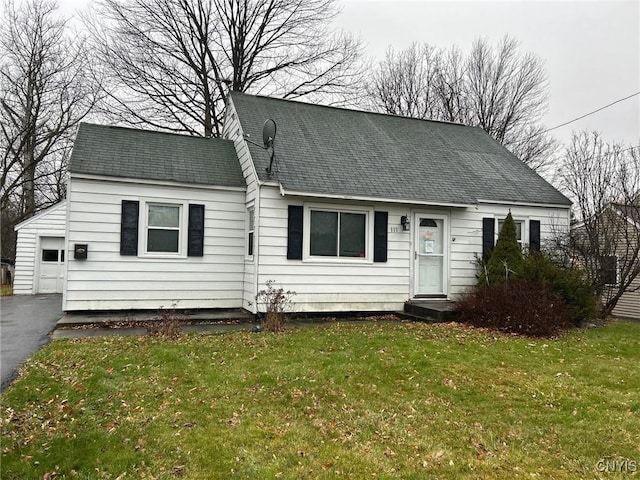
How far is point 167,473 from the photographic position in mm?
3121

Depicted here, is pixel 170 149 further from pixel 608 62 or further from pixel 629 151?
pixel 608 62

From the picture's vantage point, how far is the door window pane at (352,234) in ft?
33.1

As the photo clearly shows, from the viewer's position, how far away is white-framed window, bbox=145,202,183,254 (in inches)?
378

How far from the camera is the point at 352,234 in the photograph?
33.4 feet

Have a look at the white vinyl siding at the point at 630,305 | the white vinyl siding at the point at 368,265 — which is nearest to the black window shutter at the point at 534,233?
the white vinyl siding at the point at 368,265

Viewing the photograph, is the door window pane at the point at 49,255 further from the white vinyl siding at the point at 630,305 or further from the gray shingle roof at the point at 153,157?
the white vinyl siding at the point at 630,305

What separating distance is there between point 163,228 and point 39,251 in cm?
947

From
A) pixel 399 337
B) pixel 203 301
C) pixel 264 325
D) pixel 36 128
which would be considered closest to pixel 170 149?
pixel 203 301

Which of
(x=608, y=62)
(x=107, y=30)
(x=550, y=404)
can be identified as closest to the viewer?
(x=550, y=404)

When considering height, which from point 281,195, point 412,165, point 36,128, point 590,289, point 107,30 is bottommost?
point 590,289

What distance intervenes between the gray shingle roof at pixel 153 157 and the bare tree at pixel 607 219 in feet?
27.7

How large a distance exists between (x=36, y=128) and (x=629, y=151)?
75.6ft

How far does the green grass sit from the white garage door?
11094 mm

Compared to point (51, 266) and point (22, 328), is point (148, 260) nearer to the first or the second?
point (22, 328)
